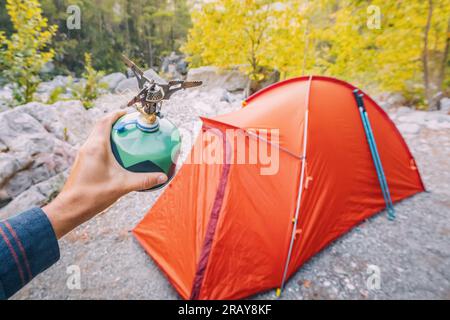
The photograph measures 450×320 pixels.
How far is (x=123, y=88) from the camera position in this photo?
1.04 metres

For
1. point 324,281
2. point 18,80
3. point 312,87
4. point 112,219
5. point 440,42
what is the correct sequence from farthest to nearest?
point 440,42 → point 18,80 → point 112,219 → point 312,87 → point 324,281

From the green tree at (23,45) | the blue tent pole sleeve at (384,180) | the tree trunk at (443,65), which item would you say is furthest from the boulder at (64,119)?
the tree trunk at (443,65)

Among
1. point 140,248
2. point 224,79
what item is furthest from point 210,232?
point 224,79

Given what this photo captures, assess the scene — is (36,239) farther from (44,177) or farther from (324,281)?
(44,177)

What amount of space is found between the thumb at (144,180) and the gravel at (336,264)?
172 centimetres

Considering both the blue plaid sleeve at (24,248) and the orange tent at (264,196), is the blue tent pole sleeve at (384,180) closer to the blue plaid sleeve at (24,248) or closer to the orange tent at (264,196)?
the orange tent at (264,196)

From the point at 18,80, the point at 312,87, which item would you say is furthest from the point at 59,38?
the point at 312,87

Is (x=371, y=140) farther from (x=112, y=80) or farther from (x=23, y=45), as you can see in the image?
(x=112, y=80)

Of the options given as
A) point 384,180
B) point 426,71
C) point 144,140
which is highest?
point 426,71

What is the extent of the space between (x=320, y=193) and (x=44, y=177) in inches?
153

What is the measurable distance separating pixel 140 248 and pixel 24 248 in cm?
222

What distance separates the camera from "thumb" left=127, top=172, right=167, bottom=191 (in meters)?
1.01

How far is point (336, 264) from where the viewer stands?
8.57ft

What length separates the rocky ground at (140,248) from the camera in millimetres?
2350
